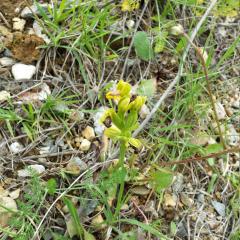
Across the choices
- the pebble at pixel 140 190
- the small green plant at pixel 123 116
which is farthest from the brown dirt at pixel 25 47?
the pebble at pixel 140 190

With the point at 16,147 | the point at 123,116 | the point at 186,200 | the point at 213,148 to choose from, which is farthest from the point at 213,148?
the point at 16,147

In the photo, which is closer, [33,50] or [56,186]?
[56,186]

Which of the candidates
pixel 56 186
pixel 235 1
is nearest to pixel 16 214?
pixel 56 186

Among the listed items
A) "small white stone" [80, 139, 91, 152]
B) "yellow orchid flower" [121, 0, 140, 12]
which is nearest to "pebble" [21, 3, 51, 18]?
"yellow orchid flower" [121, 0, 140, 12]

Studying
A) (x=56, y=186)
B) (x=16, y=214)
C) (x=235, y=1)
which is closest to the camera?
(x=16, y=214)

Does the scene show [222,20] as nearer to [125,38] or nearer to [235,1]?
[235,1]

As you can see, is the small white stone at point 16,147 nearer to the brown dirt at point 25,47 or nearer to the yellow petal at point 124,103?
the brown dirt at point 25,47

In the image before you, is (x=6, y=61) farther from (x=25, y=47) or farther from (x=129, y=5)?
(x=129, y=5)
